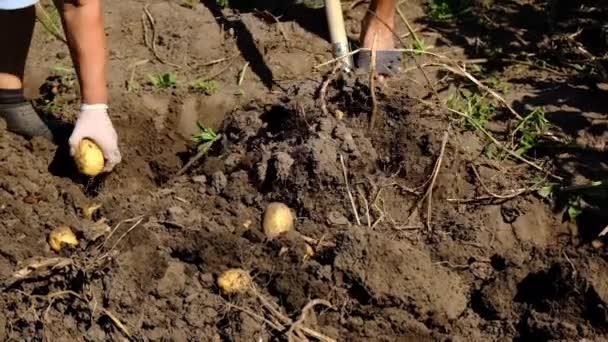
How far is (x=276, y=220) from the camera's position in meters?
2.47

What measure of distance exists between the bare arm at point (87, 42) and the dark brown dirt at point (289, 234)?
29 cm

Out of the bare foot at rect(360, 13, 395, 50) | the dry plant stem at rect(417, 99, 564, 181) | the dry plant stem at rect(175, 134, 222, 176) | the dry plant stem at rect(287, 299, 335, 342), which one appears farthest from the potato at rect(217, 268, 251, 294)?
the bare foot at rect(360, 13, 395, 50)

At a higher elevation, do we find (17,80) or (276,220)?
(17,80)

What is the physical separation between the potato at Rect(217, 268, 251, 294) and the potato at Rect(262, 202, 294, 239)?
0.19m

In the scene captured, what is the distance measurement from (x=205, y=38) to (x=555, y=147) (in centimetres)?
140

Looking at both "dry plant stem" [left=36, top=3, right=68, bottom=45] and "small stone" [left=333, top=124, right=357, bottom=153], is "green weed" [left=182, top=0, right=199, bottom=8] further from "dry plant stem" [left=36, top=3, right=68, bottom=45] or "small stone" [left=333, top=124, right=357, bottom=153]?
"small stone" [left=333, top=124, right=357, bottom=153]

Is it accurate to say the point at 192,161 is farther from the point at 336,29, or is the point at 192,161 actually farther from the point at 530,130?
the point at 530,130

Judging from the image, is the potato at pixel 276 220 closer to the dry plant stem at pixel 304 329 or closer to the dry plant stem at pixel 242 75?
the dry plant stem at pixel 304 329

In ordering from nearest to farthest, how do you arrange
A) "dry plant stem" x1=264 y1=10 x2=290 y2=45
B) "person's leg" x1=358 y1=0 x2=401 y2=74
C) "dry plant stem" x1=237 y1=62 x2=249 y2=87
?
"person's leg" x1=358 y1=0 x2=401 y2=74 → "dry plant stem" x1=237 y1=62 x2=249 y2=87 → "dry plant stem" x1=264 y1=10 x2=290 y2=45

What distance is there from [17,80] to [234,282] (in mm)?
1169

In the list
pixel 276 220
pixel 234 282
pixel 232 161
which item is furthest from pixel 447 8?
pixel 234 282

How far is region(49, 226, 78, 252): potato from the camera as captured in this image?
2463 mm

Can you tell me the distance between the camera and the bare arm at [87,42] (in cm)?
260

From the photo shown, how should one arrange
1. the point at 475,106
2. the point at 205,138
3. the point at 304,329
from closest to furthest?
the point at 304,329 → the point at 205,138 → the point at 475,106
